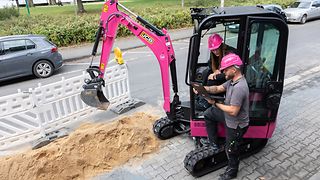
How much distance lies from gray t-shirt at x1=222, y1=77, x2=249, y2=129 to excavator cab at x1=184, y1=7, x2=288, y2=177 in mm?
419

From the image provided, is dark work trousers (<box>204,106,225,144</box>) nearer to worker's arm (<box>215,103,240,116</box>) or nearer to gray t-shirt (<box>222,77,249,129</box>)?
gray t-shirt (<box>222,77,249,129</box>)

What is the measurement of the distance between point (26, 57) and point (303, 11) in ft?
60.5

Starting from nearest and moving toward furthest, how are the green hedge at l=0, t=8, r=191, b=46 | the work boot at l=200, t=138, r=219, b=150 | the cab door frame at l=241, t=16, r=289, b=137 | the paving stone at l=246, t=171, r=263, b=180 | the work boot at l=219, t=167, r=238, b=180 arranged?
1. the cab door frame at l=241, t=16, r=289, b=137
2. the work boot at l=219, t=167, r=238, b=180
3. the paving stone at l=246, t=171, r=263, b=180
4. the work boot at l=200, t=138, r=219, b=150
5. the green hedge at l=0, t=8, r=191, b=46

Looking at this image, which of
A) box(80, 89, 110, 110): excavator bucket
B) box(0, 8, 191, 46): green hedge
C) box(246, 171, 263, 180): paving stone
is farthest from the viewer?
box(0, 8, 191, 46): green hedge

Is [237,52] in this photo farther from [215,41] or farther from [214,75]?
[214,75]

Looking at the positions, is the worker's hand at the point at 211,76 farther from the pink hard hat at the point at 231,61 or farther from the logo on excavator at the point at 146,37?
the logo on excavator at the point at 146,37

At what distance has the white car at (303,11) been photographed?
1878 centimetres

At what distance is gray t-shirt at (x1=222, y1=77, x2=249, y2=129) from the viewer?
339 cm

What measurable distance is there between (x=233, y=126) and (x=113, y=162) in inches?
84.4

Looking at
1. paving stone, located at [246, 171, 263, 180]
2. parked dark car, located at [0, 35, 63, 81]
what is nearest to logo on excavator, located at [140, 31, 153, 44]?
paving stone, located at [246, 171, 263, 180]

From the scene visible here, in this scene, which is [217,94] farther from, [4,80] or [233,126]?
[4,80]

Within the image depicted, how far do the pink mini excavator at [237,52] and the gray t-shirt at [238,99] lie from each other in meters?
0.43

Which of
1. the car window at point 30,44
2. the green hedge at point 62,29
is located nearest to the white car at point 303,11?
the green hedge at point 62,29

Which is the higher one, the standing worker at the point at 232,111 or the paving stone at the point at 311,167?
the standing worker at the point at 232,111
